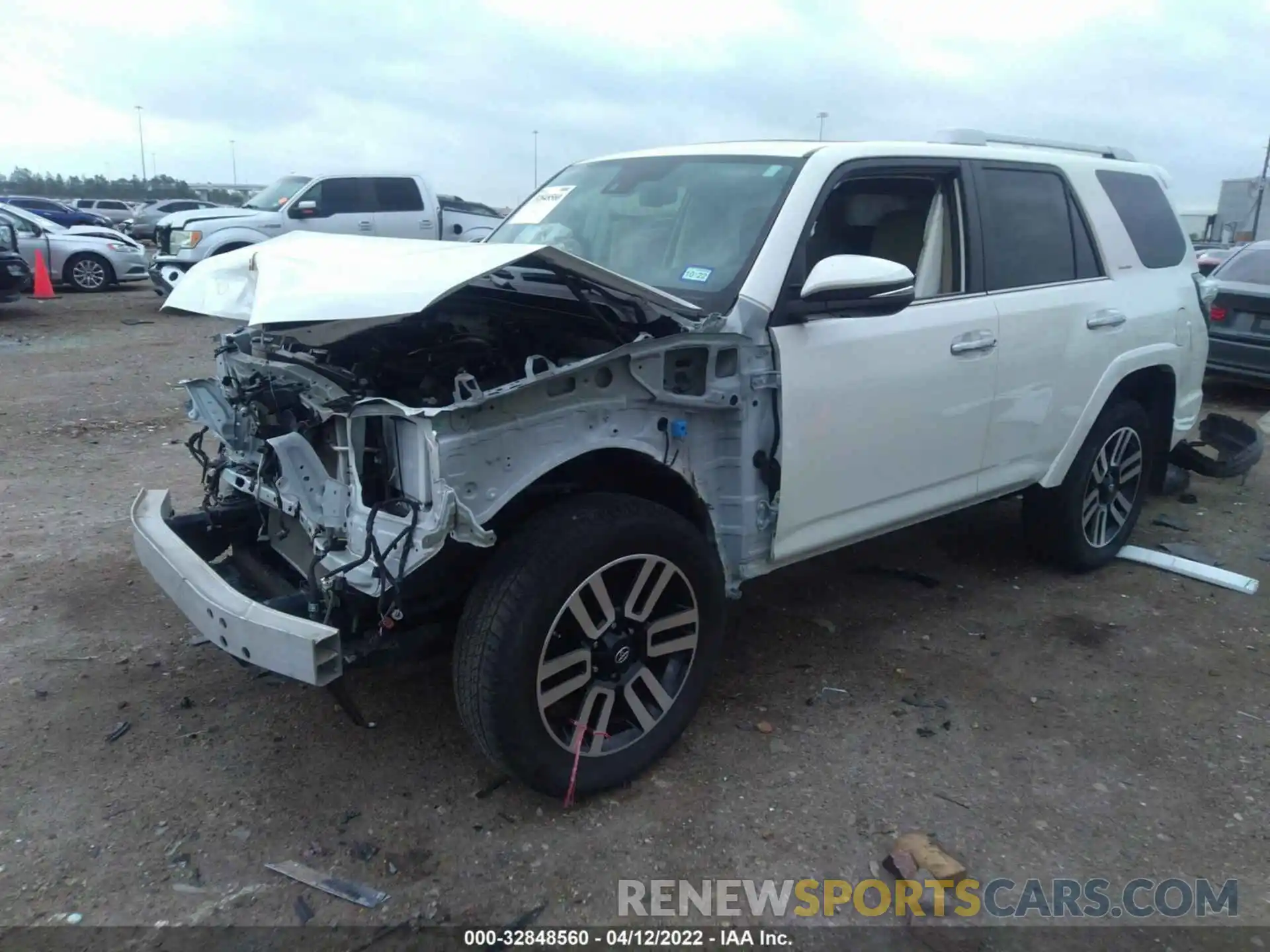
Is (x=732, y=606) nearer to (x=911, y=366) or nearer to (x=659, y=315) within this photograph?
(x=911, y=366)

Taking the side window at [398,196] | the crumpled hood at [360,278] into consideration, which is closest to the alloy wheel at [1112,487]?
the crumpled hood at [360,278]

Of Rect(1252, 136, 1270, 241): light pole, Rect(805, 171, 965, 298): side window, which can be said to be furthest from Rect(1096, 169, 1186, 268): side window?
Rect(1252, 136, 1270, 241): light pole

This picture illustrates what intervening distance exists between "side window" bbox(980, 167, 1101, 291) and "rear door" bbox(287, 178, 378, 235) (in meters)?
12.0

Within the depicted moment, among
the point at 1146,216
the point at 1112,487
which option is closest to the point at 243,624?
the point at 1112,487

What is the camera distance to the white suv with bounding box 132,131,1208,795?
268 cm

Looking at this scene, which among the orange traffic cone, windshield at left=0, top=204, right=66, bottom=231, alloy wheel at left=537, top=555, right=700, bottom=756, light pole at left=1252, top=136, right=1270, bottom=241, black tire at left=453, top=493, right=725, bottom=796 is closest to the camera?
black tire at left=453, top=493, right=725, bottom=796

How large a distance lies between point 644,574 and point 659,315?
0.82 m

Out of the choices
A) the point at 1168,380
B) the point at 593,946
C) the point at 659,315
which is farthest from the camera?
the point at 1168,380

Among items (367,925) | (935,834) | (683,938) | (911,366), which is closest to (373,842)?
(367,925)

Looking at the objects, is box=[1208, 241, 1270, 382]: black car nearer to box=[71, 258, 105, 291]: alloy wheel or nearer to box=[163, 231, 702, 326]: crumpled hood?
box=[163, 231, 702, 326]: crumpled hood

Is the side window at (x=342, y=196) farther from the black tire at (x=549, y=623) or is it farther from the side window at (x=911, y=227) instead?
the black tire at (x=549, y=623)

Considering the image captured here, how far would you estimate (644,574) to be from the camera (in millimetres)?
2961

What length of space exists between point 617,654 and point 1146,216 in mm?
3665

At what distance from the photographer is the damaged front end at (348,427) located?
2.56 metres
